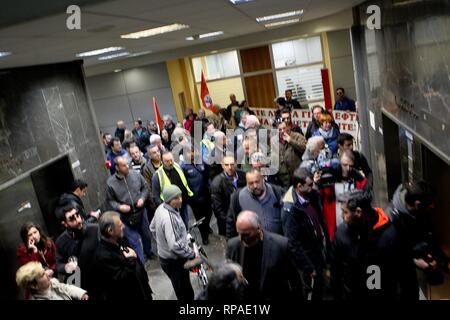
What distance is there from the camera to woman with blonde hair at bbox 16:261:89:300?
296 centimetres

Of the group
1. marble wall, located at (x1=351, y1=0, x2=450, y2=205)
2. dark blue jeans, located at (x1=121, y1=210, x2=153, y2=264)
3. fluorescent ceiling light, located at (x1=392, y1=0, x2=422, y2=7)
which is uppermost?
fluorescent ceiling light, located at (x1=392, y1=0, x2=422, y2=7)

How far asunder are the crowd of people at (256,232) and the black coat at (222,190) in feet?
0.04

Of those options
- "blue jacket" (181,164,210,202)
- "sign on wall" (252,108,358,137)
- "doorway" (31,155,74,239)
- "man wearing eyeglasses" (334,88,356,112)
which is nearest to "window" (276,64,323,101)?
"sign on wall" (252,108,358,137)

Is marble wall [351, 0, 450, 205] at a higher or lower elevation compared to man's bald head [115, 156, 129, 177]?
higher

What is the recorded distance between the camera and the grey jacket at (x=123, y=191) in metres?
5.30

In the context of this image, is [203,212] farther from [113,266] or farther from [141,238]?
[113,266]

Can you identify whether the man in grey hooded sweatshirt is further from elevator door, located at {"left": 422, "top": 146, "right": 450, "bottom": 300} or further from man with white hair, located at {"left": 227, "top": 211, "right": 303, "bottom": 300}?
man with white hair, located at {"left": 227, "top": 211, "right": 303, "bottom": 300}

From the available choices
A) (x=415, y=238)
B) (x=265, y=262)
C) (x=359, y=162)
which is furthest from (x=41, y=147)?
(x=415, y=238)

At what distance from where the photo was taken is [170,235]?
149 inches

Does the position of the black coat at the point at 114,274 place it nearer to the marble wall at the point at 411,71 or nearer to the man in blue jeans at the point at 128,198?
the man in blue jeans at the point at 128,198

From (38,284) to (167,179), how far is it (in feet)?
8.43

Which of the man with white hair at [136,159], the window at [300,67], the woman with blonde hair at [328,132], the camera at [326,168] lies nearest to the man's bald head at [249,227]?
the camera at [326,168]

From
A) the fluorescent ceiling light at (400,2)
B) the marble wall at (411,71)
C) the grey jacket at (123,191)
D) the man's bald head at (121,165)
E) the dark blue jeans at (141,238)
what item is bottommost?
the dark blue jeans at (141,238)
